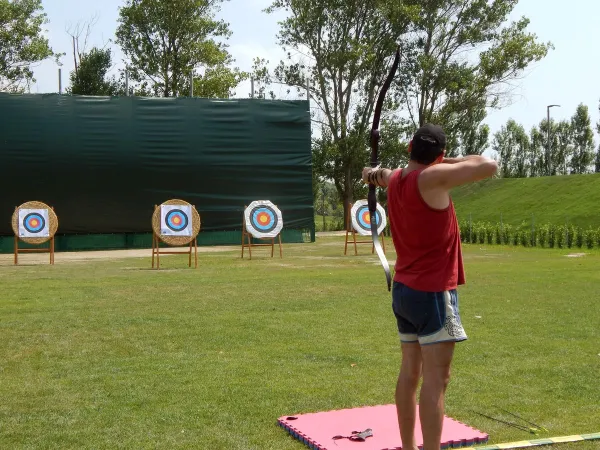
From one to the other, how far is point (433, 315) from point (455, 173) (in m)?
0.46

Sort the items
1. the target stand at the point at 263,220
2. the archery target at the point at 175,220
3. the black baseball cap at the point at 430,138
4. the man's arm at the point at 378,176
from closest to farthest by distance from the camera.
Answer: the black baseball cap at the point at 430,138 → the man's arm at the point at 378,176 → the archery target at the point at 175,220 → the target stand at the point at 263,220

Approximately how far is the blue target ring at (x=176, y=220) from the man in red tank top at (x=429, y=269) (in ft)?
31.2

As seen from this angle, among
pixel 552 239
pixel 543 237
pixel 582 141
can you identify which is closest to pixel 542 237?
pixel 543 237

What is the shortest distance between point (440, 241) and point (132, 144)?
14389mm

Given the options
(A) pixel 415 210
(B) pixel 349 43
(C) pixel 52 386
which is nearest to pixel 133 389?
(C) pixel 52 386

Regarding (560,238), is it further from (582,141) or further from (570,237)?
(582,141)

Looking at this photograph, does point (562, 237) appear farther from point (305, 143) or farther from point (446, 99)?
point (446, 99)

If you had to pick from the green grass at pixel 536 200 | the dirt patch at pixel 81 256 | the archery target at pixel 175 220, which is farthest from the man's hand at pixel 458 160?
the green grass at pixel 536 200

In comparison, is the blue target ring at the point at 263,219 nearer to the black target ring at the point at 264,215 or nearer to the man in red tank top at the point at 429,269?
the black target ring at the point at 264,215

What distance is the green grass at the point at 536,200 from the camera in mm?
21000

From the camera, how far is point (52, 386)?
376cm

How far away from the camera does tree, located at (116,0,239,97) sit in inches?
873

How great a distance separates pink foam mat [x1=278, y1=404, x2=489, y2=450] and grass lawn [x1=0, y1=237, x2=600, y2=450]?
3.0 inches

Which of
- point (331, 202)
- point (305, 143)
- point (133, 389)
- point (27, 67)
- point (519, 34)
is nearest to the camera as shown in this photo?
point (133, 389)
